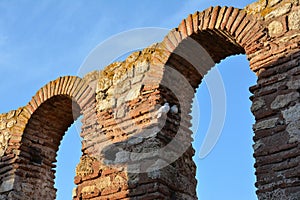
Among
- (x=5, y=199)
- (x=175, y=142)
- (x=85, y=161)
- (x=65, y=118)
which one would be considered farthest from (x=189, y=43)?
(x=5, y=199)

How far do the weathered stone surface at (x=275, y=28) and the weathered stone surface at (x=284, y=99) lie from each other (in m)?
0.69

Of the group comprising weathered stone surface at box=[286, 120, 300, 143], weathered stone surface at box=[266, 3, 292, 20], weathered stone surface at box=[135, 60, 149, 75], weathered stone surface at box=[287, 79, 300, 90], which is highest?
weathered stone surface at box=[135, 60, 149, 75]

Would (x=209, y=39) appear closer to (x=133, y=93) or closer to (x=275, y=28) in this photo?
(x=275, y=28)

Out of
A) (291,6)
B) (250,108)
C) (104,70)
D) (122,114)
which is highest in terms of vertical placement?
(104,70)

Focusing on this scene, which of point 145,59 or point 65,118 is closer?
point 145,59

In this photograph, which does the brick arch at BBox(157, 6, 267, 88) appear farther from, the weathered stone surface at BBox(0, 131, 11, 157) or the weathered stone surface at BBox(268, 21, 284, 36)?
the weathered stone surface at BBox(0, 131, 11, 157)

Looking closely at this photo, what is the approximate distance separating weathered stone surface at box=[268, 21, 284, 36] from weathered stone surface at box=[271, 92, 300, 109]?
69 cm

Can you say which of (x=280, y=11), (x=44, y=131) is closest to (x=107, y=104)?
(x=44, y=131)

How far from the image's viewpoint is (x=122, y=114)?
5762 millimetres

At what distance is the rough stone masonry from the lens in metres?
4.53

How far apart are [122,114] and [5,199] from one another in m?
2.17

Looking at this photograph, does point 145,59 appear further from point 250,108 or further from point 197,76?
point 250,108

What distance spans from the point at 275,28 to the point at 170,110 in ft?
4.81

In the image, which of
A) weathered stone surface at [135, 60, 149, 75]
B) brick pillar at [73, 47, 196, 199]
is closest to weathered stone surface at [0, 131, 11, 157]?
brick pillar at [73, 47, 196, 199]
